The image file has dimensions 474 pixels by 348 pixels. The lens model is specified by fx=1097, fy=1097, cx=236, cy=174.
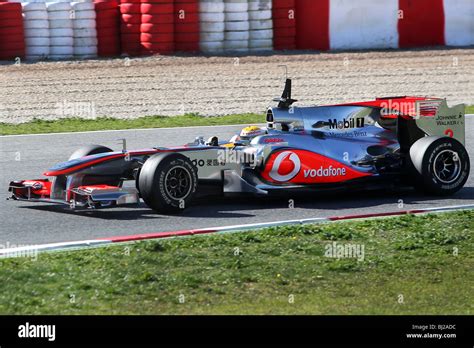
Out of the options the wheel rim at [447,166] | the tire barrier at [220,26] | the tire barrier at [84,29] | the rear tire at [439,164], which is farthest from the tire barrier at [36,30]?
the wheel rim at [447,166]

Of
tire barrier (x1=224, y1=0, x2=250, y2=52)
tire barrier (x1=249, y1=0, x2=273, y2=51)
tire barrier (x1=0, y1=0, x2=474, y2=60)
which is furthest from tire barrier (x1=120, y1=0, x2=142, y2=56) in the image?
tire barrier (x1=249, y1=0, x2=273, y2=51)

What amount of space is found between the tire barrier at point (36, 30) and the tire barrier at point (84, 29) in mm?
577

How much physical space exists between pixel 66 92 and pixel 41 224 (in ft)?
35.4

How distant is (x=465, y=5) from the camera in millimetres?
24688

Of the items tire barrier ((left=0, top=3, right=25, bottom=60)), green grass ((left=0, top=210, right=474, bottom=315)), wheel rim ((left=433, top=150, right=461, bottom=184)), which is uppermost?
tire barrier ((left=0, top=3, right=25, bottom=60))

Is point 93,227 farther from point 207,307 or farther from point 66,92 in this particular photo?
point 66,92

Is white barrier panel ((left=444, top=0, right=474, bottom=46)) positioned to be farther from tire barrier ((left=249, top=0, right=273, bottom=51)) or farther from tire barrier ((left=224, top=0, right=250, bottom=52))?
tire barrier ((left=224, top=0, right=250, bottom=52))

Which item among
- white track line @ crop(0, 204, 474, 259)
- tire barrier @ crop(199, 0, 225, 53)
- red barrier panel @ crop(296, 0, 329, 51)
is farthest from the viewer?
red barrier panel @ crop(296, 0, 329, 51)

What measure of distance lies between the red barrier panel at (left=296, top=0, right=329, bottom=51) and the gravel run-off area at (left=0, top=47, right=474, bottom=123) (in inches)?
15.3

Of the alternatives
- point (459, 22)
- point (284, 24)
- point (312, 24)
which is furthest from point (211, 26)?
point (459, 22)

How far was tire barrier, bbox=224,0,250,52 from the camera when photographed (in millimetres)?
22875

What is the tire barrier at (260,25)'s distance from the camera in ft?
75.7

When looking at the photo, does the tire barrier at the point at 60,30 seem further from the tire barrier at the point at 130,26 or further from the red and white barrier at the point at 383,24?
the red and white barrier at the point at 383,24
